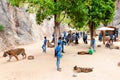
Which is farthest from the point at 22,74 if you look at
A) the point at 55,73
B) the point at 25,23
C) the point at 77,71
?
the point at 25,23

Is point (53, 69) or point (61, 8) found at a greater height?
point (61, 8)

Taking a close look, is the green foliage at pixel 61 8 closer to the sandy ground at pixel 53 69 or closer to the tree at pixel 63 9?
the tree at pixel 63 9

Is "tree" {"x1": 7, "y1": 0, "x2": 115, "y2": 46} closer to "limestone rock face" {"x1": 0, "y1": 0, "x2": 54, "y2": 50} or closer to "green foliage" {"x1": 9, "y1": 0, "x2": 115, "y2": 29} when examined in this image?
"green foliage" {"x1": 9, "y1": 0, "x2": 115, "y2": 29}

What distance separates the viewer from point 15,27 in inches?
1703

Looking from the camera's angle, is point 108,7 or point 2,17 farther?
point 2,17

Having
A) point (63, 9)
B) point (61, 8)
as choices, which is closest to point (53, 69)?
point (61, 8)

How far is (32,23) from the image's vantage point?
50062mm

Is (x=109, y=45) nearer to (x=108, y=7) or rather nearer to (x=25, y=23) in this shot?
(x=108, y=7)

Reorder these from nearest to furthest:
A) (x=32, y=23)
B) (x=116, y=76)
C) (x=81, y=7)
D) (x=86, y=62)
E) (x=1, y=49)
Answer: (x=116, y=76)
(x=86, y=62)
(x=81, y=7)
(x=1, y=49)
(x=32, y=23)

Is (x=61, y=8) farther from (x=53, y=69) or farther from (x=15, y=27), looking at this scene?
(x=15, y=27)

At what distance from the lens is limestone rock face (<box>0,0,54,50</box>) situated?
3844cm

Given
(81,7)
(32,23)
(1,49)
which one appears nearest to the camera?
(81,7)

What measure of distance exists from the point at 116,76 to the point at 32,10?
474 inches

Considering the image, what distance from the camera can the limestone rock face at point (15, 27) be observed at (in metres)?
38.4
